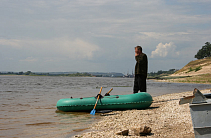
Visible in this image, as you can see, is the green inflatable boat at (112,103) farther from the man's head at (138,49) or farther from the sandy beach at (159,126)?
the man's head at (138,49)

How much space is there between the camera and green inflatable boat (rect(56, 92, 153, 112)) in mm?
10320

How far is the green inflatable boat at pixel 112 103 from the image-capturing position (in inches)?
406

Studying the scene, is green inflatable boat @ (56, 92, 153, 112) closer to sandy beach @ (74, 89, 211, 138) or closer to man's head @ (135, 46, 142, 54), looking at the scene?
sandy beach @ (74, 89, 211, 138)

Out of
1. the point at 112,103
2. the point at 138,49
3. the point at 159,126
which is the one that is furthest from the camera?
the point at 138,49

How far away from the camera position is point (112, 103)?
10.3 metres

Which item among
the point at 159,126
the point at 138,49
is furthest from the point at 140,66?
the point at 159,126

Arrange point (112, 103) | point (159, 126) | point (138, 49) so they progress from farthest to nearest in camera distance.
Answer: point (138, 49) < point (112, 103) < point (159, 126)

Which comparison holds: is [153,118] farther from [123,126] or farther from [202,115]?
[202,115]

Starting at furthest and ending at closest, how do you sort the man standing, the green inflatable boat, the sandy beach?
the man standing → the green inflatable boat → the sandy beach

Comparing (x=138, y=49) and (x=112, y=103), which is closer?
(x=112, y=103)

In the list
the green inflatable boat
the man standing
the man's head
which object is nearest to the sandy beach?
the green inflatable boat

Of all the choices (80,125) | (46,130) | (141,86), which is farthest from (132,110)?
(46,130)

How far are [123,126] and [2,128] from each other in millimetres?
4224

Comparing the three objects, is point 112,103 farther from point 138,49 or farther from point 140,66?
point 138,49
